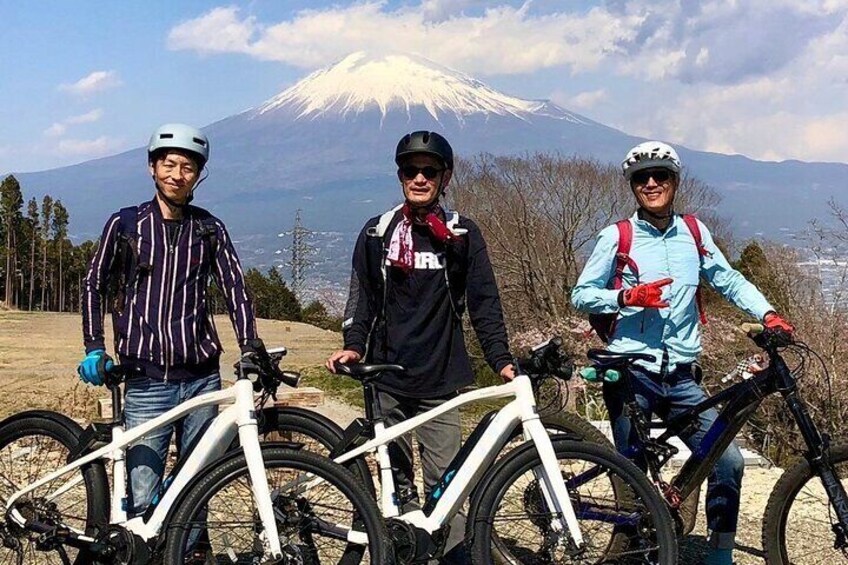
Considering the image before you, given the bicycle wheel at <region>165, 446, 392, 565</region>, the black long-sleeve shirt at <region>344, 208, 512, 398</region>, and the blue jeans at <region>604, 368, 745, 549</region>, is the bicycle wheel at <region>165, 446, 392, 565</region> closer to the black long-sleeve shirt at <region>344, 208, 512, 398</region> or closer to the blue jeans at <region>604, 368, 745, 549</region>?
the black long-sleeve shirt at <region>344, 208, 512, 398</region>

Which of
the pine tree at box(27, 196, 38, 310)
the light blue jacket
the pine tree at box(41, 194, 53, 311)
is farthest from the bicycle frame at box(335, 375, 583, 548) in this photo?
the pine tree at box(41, 194, 53, 311)

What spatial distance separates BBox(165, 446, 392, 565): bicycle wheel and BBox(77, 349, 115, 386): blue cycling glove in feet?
2.12

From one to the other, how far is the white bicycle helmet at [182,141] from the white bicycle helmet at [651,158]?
1.89m

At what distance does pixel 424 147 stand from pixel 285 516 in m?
1.63

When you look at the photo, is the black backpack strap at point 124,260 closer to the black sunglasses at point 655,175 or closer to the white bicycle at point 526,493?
the white bicycle at point 526,493

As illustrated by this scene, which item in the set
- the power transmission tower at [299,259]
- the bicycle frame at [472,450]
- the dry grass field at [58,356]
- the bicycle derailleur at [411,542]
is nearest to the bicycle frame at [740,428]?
the bicycle frame at [472,450]

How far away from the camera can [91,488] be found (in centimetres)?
346

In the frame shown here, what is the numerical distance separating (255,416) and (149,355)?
0.56 metres

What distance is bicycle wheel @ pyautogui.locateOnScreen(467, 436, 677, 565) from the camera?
3.08 m

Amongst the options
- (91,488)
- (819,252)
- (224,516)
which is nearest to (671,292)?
(224,516)

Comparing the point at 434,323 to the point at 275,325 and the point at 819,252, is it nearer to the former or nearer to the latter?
the point at 819,252

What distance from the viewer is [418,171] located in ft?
11.5

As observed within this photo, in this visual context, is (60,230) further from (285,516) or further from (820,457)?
(820,457)

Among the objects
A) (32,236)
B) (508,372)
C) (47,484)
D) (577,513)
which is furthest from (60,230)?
(577,513)
